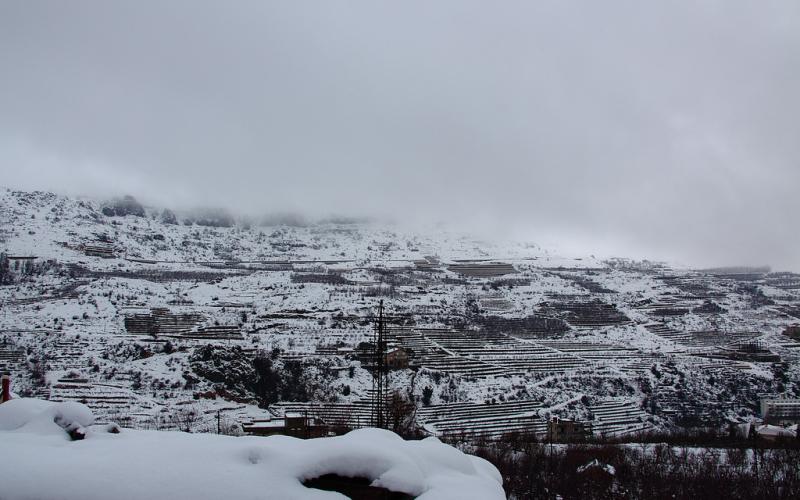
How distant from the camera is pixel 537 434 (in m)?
25.1

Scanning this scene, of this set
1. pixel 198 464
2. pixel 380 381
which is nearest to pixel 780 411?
pixel 380 381

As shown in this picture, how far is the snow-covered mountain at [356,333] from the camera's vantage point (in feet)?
92.8

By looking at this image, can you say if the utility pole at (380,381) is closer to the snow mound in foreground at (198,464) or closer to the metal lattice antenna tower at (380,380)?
the metal lattice antenna tower at (380,380)

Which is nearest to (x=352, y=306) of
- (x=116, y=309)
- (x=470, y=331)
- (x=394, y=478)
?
(x=470, y=331)

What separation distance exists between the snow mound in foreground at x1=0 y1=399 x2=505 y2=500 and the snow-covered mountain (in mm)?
17666

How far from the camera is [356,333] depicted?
147 feet

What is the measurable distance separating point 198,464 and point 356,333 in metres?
41.9

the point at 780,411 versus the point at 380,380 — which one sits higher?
the point at 380,380

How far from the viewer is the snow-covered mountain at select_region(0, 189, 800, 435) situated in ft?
92.8

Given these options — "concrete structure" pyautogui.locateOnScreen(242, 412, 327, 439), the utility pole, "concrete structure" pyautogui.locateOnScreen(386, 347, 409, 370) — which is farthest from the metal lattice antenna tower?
"concrete structure" pyautogui.locateOnScreen(386, 347, 409, 370)

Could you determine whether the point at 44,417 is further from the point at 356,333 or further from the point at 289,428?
the point at 356,333

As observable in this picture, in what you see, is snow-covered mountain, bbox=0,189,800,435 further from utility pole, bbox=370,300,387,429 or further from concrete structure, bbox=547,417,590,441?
utility pole, bbox=370,300,387,429

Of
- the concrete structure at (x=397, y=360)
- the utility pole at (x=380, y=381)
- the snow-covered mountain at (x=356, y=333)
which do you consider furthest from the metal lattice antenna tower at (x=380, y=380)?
the concrete structure at (x=397, y=360)

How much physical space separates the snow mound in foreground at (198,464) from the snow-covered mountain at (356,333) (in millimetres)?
17666
